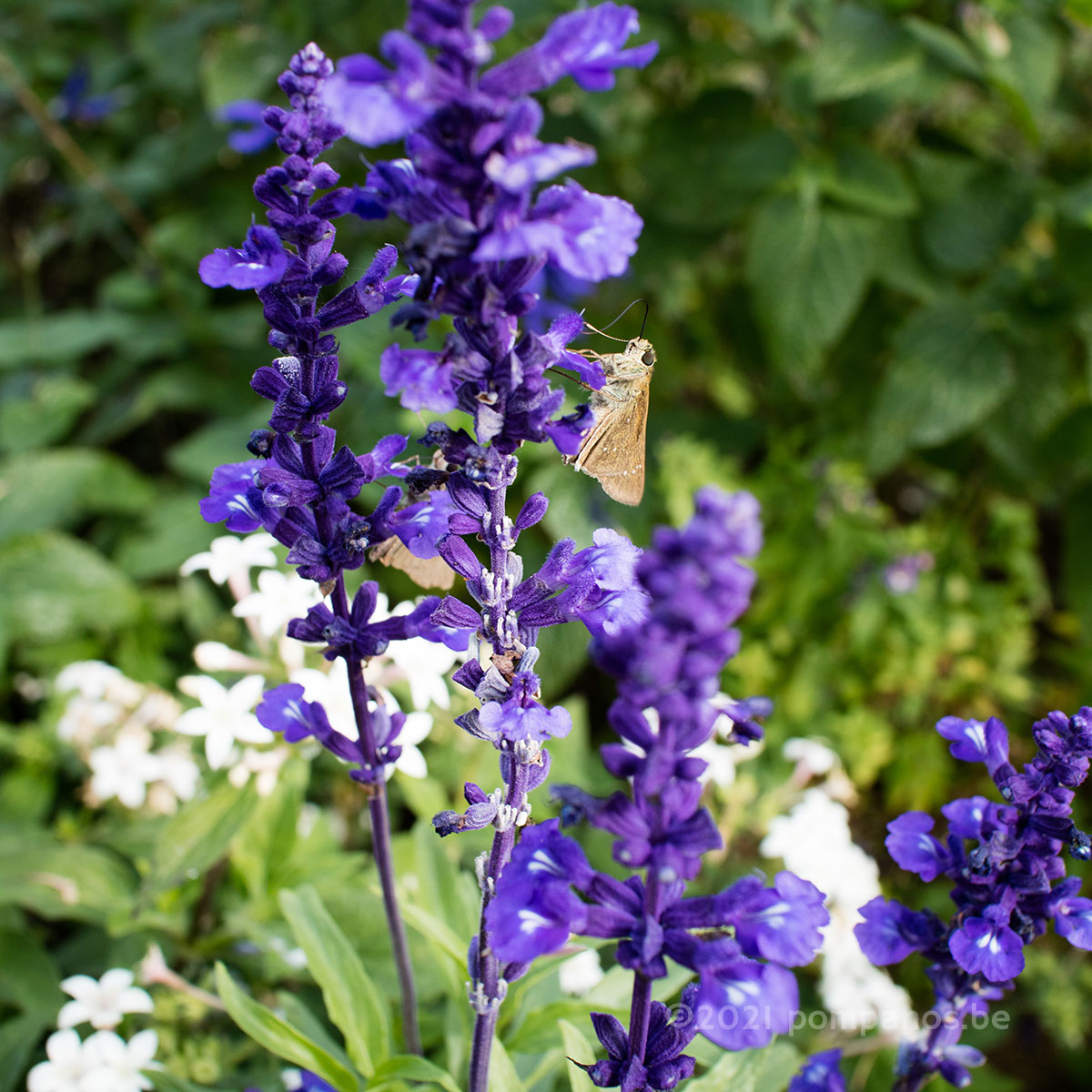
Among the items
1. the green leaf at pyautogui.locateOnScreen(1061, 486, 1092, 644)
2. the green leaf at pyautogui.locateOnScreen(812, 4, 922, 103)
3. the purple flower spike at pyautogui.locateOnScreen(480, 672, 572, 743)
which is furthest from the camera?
the green leaf at pyautogui.locateOnScreen(1061, 486, 1092, 644)

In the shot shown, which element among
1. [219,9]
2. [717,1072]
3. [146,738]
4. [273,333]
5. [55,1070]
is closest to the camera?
[273,333]

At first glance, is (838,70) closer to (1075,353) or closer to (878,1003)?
(1075,353)

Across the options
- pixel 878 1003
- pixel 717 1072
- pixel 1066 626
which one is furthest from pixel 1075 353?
pixel 717 1072

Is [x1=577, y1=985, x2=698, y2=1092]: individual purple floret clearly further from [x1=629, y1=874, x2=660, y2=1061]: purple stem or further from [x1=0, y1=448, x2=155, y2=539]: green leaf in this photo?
[x1=0, y1=448, x2=155, y2=539]: green leaf

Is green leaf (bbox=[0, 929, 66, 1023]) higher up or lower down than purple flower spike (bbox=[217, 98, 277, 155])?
lower down

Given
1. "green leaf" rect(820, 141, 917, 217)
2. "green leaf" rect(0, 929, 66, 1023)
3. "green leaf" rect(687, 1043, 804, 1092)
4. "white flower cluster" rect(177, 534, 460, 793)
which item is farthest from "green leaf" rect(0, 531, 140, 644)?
"green leaf" rect(820, 141, 917, 217)
